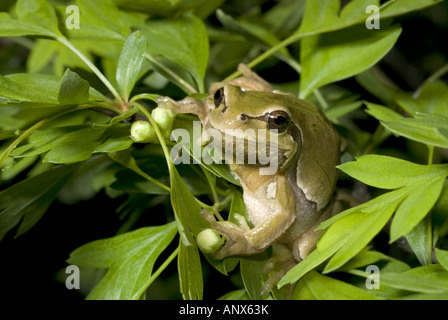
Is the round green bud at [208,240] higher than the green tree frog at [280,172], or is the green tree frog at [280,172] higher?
the green tree frog at [280,172]

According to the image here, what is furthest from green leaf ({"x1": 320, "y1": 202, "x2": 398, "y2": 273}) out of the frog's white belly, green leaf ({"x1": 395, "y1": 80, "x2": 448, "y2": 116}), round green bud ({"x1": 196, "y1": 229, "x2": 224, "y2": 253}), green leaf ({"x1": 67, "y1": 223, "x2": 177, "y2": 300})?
green leaf ({"x1": 395, "y1": 80, "x2": 448, "y2": 116})

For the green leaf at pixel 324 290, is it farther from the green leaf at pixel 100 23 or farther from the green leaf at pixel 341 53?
the green leaf at pixel 100 23

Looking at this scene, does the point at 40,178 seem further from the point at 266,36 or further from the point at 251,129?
the point at 266,36

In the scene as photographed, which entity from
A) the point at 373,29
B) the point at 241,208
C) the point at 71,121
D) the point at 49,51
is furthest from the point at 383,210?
the point at 49,51

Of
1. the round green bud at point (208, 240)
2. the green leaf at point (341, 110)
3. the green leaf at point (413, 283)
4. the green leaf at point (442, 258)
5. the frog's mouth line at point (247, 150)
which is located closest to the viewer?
the green leaf at point (413, 283)

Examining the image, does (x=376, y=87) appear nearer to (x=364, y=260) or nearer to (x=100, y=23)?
(x=364, y=260)

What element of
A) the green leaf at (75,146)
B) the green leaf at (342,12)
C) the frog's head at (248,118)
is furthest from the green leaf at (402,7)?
the green leaf at (75,146)

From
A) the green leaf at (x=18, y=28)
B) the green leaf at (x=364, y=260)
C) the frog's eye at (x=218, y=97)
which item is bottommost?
the green leaf at (x=364, y=260)
